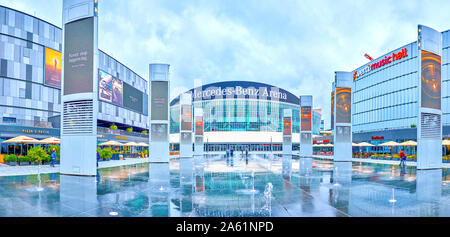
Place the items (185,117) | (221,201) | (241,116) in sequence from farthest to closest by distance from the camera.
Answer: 1. (241,116)
2. (185,117)
3. (221,201)

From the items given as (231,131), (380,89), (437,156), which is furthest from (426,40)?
(231,131)

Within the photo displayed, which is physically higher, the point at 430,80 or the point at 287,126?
the point at 430,80

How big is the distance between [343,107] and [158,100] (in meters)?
24.3

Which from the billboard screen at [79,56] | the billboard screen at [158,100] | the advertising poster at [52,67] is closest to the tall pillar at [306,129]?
the billboard screen at [158,100]

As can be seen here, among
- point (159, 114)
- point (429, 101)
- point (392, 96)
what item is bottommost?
point (159, 114)

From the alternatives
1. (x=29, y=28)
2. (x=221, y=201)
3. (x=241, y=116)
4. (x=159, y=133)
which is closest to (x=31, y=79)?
(x=29, y=28)

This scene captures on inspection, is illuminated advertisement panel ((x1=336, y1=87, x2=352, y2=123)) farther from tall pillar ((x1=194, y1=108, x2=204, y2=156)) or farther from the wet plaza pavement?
tall pillar ((x1=194, y1=108, x2=204, y2=156))

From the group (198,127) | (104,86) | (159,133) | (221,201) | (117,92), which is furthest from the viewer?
(117,92)

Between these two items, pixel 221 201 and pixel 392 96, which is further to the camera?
pixel 392 96

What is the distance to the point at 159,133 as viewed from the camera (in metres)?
32.3

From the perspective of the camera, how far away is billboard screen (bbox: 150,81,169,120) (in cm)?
3222

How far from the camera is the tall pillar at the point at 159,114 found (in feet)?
105

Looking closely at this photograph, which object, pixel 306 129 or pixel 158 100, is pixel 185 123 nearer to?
pixel 158 100

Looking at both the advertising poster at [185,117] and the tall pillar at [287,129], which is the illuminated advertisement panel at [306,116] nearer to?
the tall pillar at [287,129]
